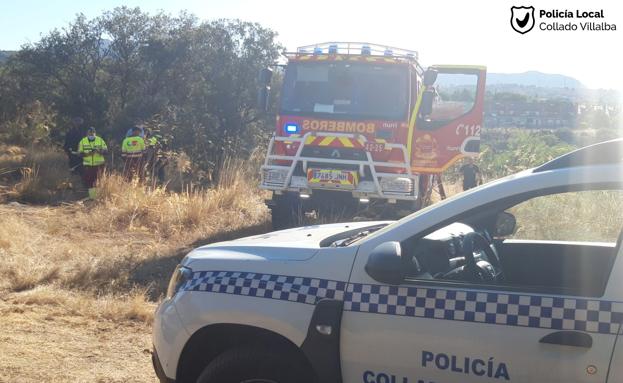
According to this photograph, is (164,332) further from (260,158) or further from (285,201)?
(260,158)

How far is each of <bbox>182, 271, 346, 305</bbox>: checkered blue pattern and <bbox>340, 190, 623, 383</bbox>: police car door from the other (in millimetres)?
117

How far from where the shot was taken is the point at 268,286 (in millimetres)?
3139

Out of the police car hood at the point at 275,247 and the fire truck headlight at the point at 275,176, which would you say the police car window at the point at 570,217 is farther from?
the fire truck headlight at the point at 275,176

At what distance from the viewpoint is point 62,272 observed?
7090mm

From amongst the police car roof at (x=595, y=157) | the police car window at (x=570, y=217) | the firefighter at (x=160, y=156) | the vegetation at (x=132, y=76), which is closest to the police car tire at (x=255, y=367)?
the police car roof at (x=595, y=157)

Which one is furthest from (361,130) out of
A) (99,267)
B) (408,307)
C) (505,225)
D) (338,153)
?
(408,307)

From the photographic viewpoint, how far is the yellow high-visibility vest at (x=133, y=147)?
13.4 metres

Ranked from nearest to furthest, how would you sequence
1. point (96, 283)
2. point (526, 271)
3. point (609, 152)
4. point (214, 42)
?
point (609, 152)
point (526, 271)
point (96, 283)
point (214, 42)

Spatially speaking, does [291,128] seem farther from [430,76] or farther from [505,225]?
[505,225]

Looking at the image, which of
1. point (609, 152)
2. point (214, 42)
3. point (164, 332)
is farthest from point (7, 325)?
point (214, 42)

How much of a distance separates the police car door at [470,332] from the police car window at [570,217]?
3700 mm

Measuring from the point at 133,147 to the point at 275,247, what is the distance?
10.6 meters

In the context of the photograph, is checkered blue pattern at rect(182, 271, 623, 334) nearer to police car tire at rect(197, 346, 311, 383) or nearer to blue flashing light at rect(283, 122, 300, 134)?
police car tire at rect(197, 346, 311, 383)

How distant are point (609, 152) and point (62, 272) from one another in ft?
19.0
